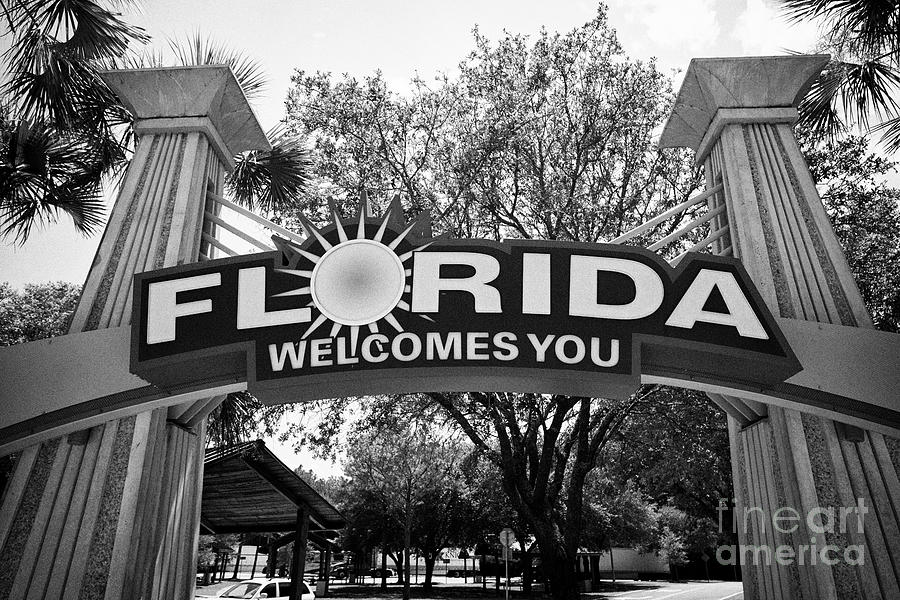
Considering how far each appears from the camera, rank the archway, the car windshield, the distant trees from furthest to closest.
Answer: the distant trees < the car windshield < the archway

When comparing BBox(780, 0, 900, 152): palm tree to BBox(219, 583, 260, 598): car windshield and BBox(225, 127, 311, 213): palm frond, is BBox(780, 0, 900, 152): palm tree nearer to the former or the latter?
BBox(225, 127, 311, 213): palm frond

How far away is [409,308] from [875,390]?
14.1ft

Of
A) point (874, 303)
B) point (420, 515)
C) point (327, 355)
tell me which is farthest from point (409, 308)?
point (420, 515)

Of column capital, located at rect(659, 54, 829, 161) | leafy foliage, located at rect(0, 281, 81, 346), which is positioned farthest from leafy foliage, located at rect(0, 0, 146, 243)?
column capital, located at rect(659, 54, 829, 161)

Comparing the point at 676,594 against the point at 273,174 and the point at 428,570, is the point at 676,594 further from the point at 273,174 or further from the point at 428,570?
the point at 273,174

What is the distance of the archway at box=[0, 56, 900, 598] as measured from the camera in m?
6.13

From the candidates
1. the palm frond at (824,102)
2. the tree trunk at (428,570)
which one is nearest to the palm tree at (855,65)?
the palm frond at (824,102)

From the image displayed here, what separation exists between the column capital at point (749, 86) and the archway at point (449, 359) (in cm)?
163

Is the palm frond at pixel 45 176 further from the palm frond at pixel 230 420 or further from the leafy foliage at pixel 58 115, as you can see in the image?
the palm frond at pixel 230 420

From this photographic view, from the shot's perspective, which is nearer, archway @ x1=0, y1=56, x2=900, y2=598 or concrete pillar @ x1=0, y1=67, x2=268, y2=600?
archway @ x1=0, y1=56, x2=900, y2=598

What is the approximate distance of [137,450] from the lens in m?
6.66

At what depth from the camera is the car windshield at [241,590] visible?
1731 centimetres

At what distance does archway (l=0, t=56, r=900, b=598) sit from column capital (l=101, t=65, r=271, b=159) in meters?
2.48

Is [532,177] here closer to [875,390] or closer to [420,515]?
[875,390]
